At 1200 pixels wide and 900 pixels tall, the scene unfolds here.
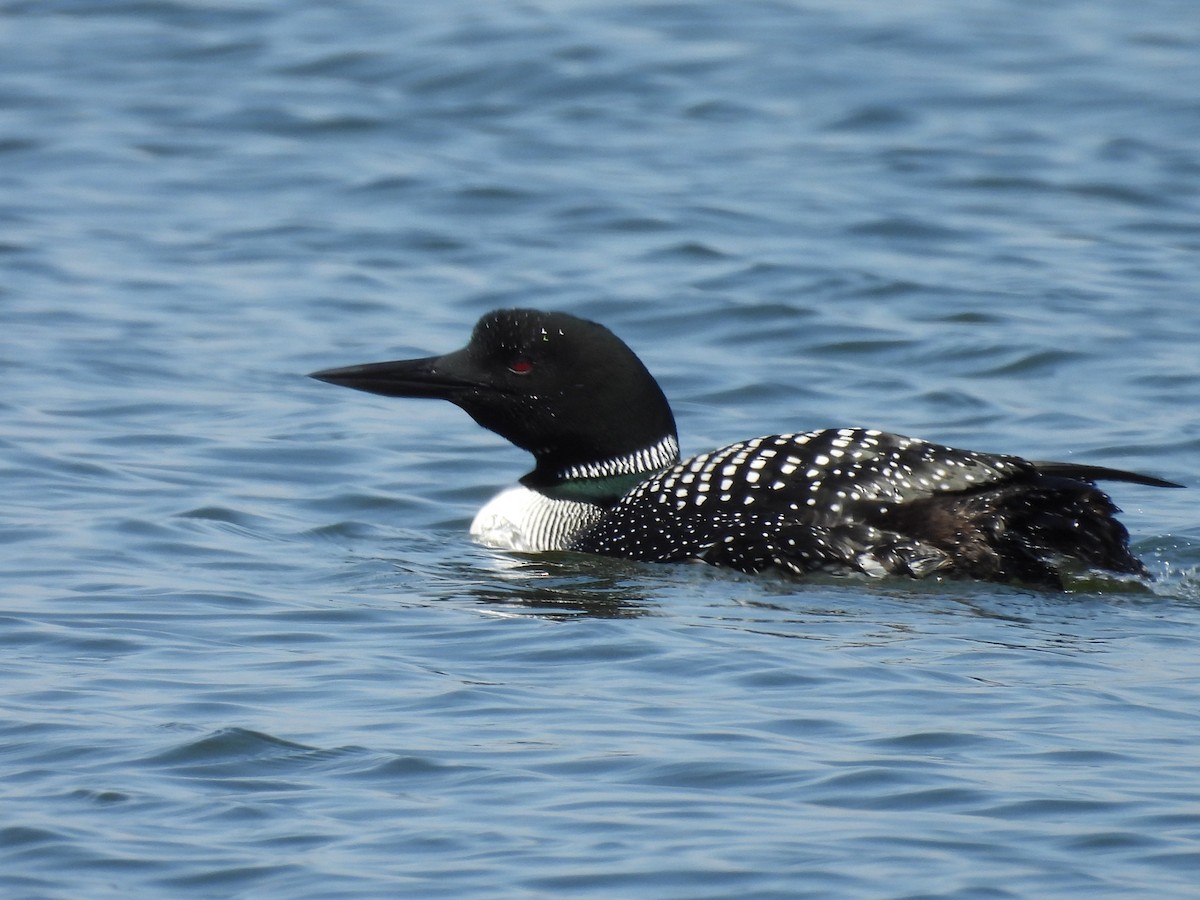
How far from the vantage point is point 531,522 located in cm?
630

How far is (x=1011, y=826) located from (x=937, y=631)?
4.35 feet

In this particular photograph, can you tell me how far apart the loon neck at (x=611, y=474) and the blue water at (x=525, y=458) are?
40cm

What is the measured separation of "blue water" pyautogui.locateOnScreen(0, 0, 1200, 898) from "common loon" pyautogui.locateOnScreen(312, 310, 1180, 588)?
0.42 ft

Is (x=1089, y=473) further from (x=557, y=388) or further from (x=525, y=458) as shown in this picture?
(x=525, y=458)

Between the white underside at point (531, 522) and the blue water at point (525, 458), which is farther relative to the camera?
the white underside at point (531, 522)

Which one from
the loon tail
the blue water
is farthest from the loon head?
the loon tail

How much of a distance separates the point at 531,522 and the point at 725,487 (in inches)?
28.8

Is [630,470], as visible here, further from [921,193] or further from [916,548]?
[921,193]

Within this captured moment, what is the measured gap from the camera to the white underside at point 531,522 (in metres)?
6.27

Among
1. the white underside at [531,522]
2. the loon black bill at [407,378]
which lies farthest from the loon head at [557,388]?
the white underside at [531,522]

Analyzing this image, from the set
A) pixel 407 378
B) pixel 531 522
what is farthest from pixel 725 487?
pixel 407 378

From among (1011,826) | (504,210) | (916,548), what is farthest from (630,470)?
(504,210)

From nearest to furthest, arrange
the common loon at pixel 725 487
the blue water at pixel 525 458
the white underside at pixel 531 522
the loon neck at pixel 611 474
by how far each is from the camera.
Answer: the blue water at pixel 525 458, the common loon at pixel 725 487, the white underside at pixel 531 522, the loon neck at pixel 611 474

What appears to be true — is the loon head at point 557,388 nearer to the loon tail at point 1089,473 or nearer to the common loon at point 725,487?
the common loon at point 725,487
